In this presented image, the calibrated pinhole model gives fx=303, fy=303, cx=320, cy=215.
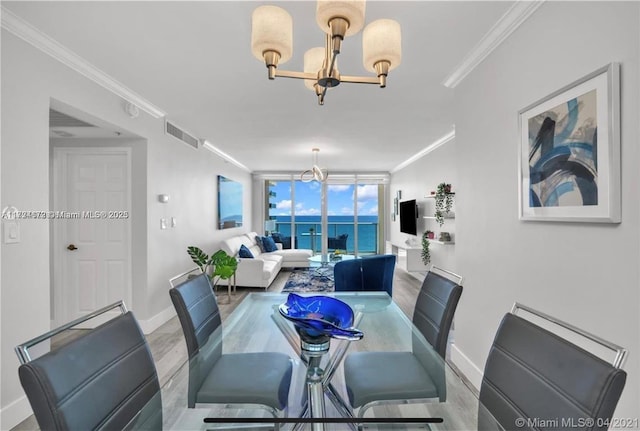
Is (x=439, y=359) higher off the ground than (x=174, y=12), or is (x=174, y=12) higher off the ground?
(x=174, y=12)

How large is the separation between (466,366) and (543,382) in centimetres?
174

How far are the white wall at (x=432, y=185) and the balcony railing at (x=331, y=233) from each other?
1.80 metres

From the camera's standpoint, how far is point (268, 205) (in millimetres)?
8828

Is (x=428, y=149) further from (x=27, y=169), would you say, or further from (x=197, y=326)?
(x=27, y=169)

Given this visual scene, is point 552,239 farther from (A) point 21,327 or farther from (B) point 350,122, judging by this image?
(A) point 21,327

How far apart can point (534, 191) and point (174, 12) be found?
2301 millimetres

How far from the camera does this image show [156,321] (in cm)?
354

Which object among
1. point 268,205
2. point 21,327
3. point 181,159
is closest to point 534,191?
point 21,327

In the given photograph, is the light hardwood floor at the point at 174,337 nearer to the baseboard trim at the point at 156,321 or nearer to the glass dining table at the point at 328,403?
the baseboard trim at the point at 156,321

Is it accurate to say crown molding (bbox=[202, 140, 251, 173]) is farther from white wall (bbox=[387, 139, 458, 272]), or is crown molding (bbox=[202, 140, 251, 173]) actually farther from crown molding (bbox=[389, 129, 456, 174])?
crown molding (bbox=[389, 129, 456, 174])

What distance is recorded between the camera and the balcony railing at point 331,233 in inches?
353

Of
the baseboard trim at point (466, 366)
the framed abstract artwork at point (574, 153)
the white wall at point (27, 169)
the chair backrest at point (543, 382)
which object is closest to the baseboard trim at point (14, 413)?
the white wall at point (27, 169)

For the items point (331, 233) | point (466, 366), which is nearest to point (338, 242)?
point (331, 233)

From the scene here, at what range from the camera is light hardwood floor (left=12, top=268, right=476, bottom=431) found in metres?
2.45
